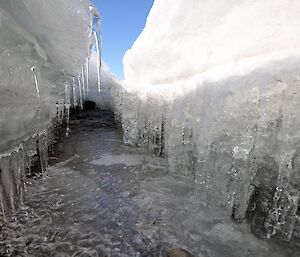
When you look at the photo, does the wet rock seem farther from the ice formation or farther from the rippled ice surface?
the ice formation

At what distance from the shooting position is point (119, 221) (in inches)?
120

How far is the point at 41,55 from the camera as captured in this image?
10.1 ft

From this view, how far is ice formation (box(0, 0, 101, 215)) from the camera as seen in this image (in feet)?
7.83

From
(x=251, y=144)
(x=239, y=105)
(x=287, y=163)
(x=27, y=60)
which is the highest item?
(x=27, y=60)

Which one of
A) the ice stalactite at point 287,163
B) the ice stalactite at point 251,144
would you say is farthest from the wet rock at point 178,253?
the ice stalactite at point 287,163

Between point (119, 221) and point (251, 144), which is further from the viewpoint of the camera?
point (119, 221)

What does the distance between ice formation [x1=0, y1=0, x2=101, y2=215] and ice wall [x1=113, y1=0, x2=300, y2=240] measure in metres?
1.88

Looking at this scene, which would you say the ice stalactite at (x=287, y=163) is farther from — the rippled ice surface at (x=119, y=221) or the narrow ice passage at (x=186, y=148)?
the rippled ice surface at (x=119, y=221)

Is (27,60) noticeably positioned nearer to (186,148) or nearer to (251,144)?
(251,144)

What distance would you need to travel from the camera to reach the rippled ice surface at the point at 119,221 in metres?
2.48

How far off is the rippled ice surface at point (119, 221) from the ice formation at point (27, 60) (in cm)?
51

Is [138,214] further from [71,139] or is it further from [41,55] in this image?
[71,139]

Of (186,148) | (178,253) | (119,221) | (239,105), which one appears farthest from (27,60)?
(186,148)

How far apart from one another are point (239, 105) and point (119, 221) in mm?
→ 2044
